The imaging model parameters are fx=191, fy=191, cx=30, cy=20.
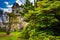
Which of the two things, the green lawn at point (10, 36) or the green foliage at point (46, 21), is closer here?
the green foliage at point (46, 21)

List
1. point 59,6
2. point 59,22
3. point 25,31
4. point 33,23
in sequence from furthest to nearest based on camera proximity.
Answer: point 25,31
point 33,23
point 59,22
point 59,6

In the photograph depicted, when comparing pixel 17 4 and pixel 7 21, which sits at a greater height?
pixel 17 4

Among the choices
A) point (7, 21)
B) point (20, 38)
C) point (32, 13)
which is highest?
point (32, 13)

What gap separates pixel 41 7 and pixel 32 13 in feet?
0.95

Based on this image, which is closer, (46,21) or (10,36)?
(46,21)

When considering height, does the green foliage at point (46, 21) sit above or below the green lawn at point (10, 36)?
above

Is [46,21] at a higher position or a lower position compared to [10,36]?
higher

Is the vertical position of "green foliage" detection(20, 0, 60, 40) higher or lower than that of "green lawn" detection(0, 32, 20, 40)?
higher

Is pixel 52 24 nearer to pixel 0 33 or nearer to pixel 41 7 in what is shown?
pixel 41 7

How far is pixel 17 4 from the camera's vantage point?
23.5 ft

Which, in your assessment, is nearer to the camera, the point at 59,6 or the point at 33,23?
the point at 59,6

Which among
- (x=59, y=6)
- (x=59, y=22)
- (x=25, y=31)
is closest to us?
(x=59, y=6)

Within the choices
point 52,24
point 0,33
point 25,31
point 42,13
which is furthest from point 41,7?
point 0,33

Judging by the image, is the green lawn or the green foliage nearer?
A: the green foliage
